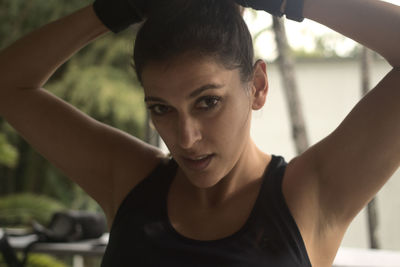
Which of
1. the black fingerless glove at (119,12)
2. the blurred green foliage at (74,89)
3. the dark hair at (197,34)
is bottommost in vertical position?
the dark hair at (197,34)

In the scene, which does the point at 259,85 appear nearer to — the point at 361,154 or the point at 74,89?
the point at 361,154

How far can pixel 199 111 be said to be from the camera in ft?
2.78

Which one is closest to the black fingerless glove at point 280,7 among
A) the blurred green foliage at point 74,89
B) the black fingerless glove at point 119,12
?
the black fingerless glove at point 119,12

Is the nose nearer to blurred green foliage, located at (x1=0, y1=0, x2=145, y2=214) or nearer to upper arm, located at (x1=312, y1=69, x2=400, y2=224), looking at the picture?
upper arm, located at (x1=312, y1=69, x2=400, y2=224)

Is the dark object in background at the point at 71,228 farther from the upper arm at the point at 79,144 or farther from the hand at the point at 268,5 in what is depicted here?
the hand at the point at 268,5

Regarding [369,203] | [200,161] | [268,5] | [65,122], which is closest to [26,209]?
[369,203]

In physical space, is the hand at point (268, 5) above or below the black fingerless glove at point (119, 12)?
below

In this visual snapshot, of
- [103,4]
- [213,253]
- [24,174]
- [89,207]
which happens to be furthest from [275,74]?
[24,174]

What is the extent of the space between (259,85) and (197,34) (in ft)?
0.55

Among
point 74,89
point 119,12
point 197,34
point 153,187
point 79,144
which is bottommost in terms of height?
point 153,187

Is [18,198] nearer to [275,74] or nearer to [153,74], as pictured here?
[275,74]

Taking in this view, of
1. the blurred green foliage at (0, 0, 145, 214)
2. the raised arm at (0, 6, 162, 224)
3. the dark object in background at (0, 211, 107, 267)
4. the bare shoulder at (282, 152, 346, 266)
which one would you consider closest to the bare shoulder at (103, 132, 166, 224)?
the raised arm at (0, 6, 162, 224)

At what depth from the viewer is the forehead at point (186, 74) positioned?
0.82m

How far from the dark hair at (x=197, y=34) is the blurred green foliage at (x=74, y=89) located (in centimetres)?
294
